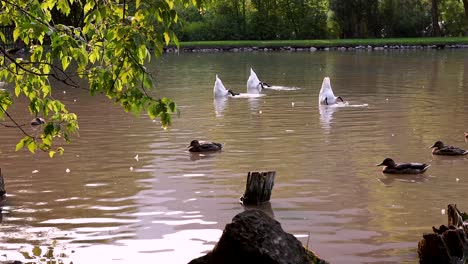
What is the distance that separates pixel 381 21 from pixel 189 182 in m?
61.0

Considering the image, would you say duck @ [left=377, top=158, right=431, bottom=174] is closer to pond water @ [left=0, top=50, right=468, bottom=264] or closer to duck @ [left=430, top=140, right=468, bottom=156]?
pond water @ [left=0, top=50, right=468, bottom=264]

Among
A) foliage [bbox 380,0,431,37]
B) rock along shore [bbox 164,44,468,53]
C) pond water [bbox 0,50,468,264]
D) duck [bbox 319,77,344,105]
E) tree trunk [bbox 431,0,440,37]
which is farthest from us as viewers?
foliage [bbox 380,0,431,37]

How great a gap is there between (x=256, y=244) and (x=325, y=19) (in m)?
69.8

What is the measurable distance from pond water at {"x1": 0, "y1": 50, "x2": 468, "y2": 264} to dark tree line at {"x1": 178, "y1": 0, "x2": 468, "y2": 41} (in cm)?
4606

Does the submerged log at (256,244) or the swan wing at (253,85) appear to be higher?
the submerged log at (256,244)

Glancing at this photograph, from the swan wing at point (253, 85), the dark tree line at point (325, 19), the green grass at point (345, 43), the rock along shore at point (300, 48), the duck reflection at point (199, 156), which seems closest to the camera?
the duck reflection at point (199, 156)

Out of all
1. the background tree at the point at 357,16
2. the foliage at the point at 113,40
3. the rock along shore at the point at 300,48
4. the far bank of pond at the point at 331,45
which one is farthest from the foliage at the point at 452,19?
the foliage at the point at 113,40

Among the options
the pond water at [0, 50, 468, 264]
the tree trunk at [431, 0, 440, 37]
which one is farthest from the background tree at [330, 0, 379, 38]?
the pond water at [0, 50, 468, 264]

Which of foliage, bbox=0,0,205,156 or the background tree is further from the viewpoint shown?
the background tree

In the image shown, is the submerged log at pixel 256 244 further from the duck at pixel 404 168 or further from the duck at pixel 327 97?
the duck at pixel 327 97

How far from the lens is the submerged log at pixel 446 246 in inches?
314

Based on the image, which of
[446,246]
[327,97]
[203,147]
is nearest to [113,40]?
[446,246]

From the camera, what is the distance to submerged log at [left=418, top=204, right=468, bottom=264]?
798 centimetres

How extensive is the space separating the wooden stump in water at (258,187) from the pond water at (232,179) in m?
0.22
